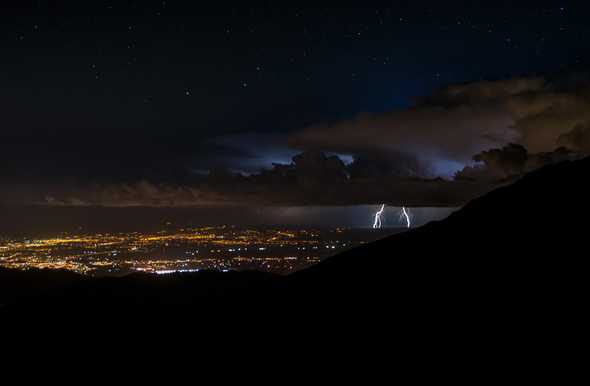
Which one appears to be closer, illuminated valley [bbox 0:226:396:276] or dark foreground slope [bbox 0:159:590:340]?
dark foreground slope [bbox 0:159:590:340]

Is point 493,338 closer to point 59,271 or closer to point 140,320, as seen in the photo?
point 140,320

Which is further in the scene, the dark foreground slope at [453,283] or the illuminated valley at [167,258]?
the illuminated valley at [167,258]

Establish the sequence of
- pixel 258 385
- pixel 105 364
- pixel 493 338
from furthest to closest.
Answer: pixel 105 364 < pixel 258 385 < pixel 493 338

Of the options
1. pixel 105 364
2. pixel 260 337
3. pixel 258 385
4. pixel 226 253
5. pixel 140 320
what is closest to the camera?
pixel 258 385

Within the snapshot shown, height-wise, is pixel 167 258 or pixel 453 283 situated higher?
pixel 453 283

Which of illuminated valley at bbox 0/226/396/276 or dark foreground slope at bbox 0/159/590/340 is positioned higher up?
dark foreground slope at bbox 0/159/590/340

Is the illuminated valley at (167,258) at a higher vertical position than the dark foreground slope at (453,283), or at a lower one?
lower

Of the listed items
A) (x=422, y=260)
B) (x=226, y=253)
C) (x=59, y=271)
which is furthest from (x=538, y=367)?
(x=226, y=253)

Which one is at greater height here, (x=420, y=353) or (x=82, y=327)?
(x=420, y=353)
